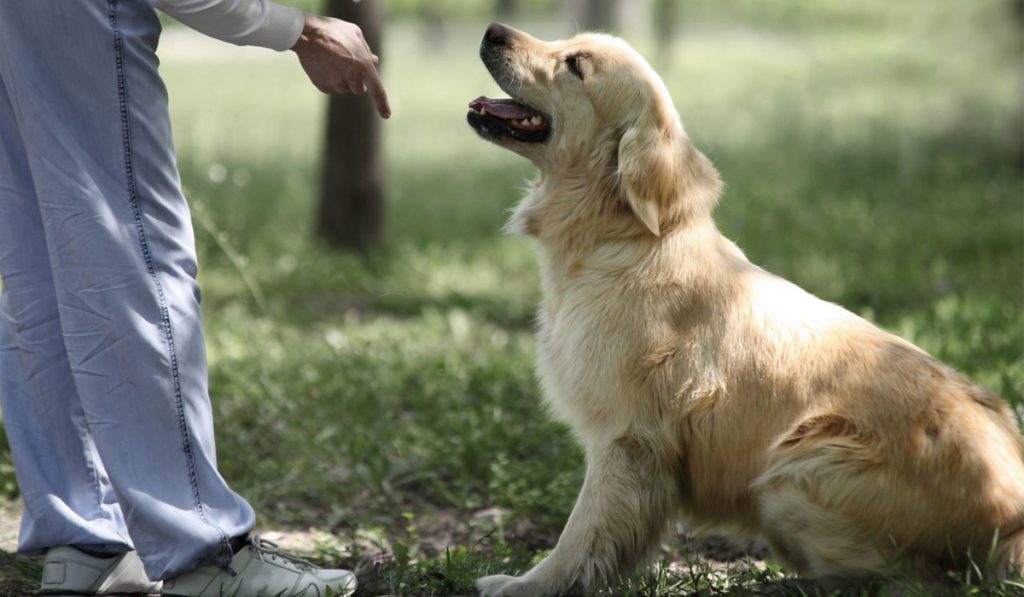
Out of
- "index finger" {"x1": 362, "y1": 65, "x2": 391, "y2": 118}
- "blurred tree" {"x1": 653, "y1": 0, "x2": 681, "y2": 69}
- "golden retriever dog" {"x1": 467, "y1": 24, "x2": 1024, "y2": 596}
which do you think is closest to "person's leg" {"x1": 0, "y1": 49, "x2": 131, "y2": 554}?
"index finger" {"x1": 362, "y1": 65, "x2": 391, "y2": 118}

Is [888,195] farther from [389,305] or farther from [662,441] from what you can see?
[662,441]

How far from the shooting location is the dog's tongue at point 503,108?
383 centimetres

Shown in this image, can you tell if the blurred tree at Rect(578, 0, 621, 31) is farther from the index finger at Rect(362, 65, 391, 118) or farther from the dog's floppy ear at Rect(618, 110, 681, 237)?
the index finger at Rect(362, 65, 391, 118)

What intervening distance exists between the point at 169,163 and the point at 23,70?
0.40 metres

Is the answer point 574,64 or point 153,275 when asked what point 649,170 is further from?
point 153,275

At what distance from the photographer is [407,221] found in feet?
32.7

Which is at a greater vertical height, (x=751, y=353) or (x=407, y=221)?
(x=751, y=353)

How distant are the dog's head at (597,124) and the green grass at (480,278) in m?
0.76

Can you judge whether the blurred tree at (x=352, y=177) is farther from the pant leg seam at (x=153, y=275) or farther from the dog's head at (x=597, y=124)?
the pant leg seam at (x=153, y=275)

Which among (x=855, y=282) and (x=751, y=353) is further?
(x=855, y=282)

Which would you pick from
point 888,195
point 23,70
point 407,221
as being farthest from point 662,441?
point 888,195

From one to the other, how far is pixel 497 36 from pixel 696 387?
4.21 feet

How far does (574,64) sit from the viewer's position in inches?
150

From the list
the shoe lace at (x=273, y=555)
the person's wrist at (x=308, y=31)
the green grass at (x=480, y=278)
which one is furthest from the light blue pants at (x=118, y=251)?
the green grass at (x=480, y=278)
